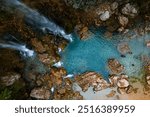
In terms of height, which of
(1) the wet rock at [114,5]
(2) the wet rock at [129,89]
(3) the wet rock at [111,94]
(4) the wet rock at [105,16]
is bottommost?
(3) the wet rock at [111,94]

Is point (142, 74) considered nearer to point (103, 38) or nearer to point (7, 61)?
point (103, 38)

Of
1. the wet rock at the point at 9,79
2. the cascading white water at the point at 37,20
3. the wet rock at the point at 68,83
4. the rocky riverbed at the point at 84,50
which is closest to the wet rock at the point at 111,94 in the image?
the rocky riverbed at the point at 84,50

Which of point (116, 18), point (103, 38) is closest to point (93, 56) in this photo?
point (103, 38)

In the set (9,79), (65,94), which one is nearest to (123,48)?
(65,94)

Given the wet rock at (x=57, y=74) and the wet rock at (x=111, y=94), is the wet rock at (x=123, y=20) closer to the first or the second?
the wet rock at (x=111, y=94)

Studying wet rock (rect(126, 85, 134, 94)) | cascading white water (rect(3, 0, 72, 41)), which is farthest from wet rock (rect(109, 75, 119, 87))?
cascading white water (rect(3, 0, 72, 41))
